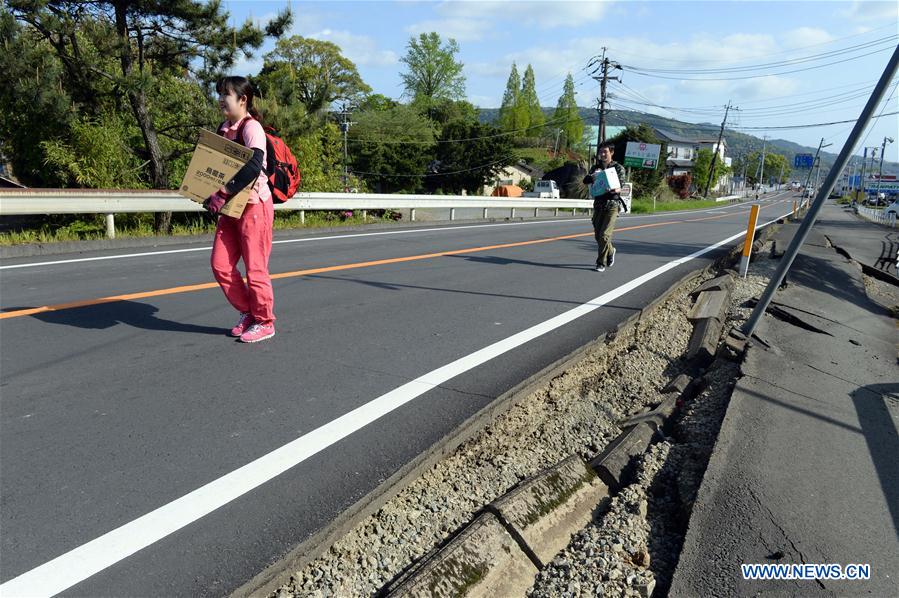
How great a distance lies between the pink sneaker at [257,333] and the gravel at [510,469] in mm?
2079

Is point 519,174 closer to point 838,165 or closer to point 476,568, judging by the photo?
point 838,165

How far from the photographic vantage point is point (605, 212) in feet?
29.6

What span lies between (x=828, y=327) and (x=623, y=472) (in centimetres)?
445

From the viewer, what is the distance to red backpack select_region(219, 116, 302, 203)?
14.8 feet

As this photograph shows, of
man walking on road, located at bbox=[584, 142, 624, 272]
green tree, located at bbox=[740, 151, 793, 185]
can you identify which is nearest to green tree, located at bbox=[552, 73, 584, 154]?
green tree, located at bbox=[740, 151, 793, 185]

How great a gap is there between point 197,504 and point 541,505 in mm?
1423

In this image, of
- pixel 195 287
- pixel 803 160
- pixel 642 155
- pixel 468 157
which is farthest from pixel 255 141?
pixel 803 160

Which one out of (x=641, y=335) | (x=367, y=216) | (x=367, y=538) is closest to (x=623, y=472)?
(x=367, y=538)

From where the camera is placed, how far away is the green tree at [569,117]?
11306cm

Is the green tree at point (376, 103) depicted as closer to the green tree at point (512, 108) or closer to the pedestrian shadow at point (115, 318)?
the green tree at point (512, 108)

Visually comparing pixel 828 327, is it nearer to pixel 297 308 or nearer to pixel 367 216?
pixel 297 308

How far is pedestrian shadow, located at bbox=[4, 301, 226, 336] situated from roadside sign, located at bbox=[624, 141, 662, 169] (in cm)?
6237

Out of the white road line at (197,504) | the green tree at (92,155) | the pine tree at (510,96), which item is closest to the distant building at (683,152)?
the pine tree at (510,96)

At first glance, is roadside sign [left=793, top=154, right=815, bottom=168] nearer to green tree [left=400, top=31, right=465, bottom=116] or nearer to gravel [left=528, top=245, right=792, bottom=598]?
green tree [left=400, top=31, right=465, bottom=116]
